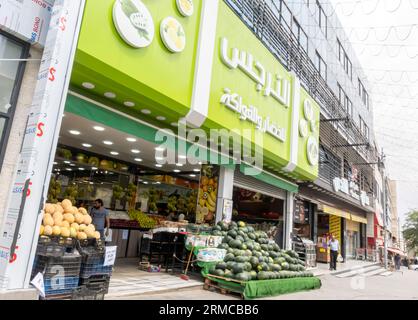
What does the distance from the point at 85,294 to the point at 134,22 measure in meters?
4.65

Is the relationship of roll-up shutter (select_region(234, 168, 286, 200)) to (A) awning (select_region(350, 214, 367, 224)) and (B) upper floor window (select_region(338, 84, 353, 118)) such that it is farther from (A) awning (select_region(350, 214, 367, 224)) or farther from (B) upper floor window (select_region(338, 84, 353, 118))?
(A) awning (select_region(350, 214, 367, 224))

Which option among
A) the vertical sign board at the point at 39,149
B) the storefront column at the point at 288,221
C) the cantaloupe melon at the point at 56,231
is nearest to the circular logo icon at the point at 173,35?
the vertical sign board at the point at 39,149

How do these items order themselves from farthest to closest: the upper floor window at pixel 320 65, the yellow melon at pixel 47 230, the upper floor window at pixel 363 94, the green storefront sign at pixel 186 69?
the upper floor window at pixel 363 94
the upper floor window at pixel 320 65
the green storefront sign at pixel 186 69
the yellow melon at pixel 47 230

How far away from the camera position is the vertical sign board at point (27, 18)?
471 centimetres

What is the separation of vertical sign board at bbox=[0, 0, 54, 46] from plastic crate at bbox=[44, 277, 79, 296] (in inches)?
136

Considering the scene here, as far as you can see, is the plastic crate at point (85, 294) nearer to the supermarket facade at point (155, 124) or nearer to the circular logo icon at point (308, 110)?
the supermarket facade at point (155, 124)

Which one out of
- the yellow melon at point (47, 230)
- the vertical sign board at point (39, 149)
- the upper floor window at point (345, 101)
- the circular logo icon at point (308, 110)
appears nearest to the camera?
the vertical sign board at point (39, 149)

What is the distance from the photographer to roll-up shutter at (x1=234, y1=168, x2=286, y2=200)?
11320mm

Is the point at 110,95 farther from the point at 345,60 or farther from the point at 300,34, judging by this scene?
the point at 345,60

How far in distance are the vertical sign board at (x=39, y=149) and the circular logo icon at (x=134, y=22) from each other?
105 centimetres

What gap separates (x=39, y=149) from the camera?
4.23m

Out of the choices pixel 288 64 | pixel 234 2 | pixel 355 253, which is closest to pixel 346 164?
pixel 355 253

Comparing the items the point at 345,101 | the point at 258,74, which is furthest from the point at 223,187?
the point at 345,101

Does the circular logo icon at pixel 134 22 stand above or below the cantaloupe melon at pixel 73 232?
above
